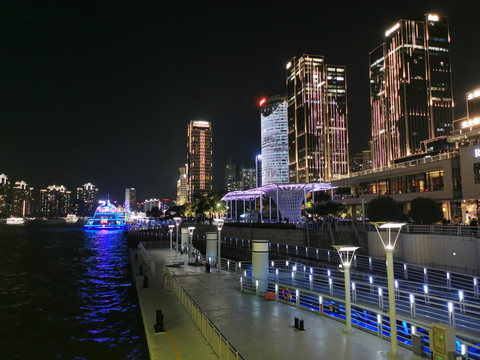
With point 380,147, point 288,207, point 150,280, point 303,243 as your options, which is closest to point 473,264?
point 303,243

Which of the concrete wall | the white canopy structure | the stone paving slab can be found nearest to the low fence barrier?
the stone paving slab

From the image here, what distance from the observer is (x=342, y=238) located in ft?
127

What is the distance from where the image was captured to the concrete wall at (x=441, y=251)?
25.1 metres

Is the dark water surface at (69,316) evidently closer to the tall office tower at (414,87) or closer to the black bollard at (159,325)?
the black bollard at (159,325)

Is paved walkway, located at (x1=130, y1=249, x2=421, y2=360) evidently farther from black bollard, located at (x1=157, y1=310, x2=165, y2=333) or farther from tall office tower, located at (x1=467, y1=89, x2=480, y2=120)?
tall office tower, located at (x1=467, y1=89, x2=480, y2=120)

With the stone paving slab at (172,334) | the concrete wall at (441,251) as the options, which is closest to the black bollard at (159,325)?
the stone paving slab at (172,334)

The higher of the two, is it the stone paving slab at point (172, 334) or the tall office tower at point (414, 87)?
the tall office tower at point (414, 87)

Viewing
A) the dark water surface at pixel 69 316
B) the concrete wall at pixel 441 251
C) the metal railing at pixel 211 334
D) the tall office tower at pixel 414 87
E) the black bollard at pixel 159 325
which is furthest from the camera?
the tall office tower at pixel 414 87

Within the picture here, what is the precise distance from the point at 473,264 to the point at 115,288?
102ft

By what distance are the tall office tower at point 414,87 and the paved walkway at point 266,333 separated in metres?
175

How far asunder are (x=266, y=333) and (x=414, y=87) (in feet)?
618

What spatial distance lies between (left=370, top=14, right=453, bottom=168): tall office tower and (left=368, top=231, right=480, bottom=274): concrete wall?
155936 mm

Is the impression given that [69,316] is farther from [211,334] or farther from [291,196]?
[291,196]

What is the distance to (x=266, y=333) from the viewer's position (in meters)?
12.3
